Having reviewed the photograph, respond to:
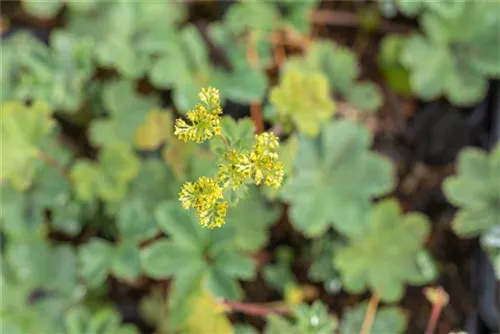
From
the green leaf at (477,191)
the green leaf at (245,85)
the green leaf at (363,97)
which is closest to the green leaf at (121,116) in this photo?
the green leaf at (245,85)

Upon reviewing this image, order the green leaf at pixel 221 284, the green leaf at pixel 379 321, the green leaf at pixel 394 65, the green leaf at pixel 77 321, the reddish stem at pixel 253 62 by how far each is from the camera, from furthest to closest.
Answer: the green leaf at pixel 394 65
the reddish stem at pixel 253 62
the green leaf at pixel 379 321
the green leaf at pixel 77 321
the green leaf at pixel 221 284

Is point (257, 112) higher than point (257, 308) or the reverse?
higher

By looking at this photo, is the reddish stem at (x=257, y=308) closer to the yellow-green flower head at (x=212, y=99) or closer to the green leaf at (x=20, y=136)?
the green leaf at (x=20, y=136)

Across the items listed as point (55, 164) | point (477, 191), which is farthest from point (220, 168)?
point (477, 191)

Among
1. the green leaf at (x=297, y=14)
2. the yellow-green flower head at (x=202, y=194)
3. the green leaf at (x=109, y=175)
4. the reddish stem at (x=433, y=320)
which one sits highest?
the green leaf at (x=297, y=14)

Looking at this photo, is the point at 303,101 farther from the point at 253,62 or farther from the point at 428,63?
the point at 428,63

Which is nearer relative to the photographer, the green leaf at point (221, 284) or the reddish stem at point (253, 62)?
the green leaf at point (221, 284)

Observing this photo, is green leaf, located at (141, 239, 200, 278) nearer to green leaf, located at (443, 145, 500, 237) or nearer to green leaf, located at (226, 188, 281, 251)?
green leaf, located at (226, 188, 281, 251)
